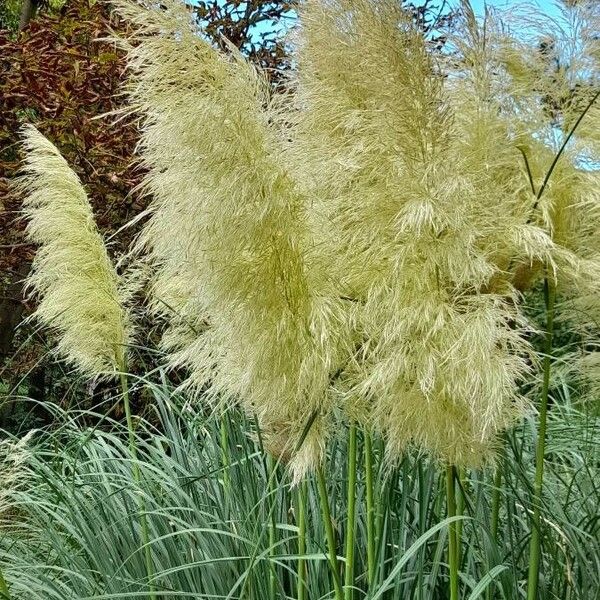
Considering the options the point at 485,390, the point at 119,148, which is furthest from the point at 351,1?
the point at 119,148

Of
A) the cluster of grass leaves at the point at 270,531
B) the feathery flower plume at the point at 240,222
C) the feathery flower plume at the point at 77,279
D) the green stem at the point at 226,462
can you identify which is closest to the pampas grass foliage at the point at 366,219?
the feathery flower plume at the point at 240,222

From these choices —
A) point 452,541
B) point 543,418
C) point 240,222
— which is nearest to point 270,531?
point 452,541

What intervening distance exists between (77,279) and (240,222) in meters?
1.30

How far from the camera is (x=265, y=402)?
1.86m

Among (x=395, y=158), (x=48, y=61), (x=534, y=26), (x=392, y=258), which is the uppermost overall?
(x=48, y=61)

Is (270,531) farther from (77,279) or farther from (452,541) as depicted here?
(77,279)

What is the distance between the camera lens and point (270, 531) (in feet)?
8.73

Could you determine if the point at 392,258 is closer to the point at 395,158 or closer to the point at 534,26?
the point at 395,158

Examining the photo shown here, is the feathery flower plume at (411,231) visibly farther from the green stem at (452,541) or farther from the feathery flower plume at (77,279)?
the feathery flower plume at (77,279)

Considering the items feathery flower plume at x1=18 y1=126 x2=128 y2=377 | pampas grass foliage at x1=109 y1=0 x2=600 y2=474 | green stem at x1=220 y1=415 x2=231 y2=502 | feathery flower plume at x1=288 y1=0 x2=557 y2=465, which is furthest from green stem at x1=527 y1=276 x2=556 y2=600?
feathery flower plume at x1=18 y1=126 x2=128 y2=377

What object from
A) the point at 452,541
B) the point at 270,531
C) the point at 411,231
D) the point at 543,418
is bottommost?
the point at 270,531

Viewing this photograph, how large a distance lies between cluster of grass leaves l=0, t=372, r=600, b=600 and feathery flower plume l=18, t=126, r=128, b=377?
345 millimetres

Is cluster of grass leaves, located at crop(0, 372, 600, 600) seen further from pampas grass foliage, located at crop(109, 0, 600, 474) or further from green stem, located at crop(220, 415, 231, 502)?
pampas grass foliage, located at crop(109, 0, 600, 474)

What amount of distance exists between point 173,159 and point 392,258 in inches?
20.7
